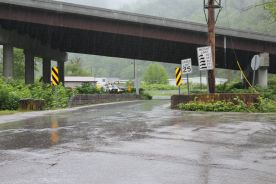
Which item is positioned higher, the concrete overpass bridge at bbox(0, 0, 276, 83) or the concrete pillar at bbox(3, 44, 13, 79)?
the concrete overpass bridge at bbox(0, 0, 276, 83)

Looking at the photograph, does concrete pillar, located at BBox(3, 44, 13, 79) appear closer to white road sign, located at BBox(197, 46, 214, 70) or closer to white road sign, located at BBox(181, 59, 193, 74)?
white road sign, located at BBox(181, 59, 193, 74)

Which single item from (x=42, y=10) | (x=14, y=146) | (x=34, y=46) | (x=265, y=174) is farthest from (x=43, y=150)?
(x=34, y=46)

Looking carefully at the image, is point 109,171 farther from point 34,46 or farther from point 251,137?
point 34,46

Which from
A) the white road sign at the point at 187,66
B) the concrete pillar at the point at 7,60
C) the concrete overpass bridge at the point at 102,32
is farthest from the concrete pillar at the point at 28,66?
the white road sign at the point at 187,66

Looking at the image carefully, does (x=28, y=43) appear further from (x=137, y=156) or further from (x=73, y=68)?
(x=73, y=68)

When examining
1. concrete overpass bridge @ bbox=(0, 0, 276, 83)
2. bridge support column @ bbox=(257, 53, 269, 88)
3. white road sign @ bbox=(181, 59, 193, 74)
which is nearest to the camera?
white road sign @ bbox=(181, 59, 193, 74)

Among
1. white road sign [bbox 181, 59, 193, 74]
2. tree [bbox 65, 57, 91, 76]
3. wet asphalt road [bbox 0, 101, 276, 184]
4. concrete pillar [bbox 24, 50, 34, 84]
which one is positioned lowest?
wet asphalt road [bbox 0, 101, 276, 184]

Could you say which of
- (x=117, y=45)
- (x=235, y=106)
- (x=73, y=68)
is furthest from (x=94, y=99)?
(x=73, y=68)

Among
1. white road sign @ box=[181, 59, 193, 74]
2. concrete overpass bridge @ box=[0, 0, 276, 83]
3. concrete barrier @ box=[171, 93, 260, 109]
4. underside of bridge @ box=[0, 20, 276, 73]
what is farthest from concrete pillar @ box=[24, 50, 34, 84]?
concrete barrier @ box=[171, 93, 260, 109]

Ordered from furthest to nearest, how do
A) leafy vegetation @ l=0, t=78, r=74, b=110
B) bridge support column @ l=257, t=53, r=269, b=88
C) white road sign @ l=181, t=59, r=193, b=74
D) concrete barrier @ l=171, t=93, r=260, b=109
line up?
bridge support column @ l=257, t=53, r=269, b=88 → white road sign @ l=181, t=59, r=193, b=74 → leafy vegetation @ l=0, t=78, r=74, b=110 → concrete barrier @ l=171, t=93, r=260, b=109

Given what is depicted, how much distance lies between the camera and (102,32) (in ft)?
127

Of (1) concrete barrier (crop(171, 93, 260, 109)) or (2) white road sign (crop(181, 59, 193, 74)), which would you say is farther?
(2) white road sign (crop(181, 59, 193, 74))

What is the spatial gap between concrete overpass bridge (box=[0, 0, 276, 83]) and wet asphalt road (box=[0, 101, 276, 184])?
1070 inches

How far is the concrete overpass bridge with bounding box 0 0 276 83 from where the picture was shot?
120 feet
